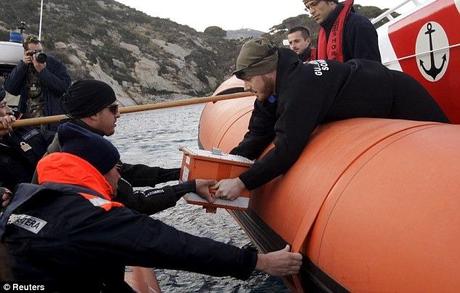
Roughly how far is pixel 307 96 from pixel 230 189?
0.77 metres

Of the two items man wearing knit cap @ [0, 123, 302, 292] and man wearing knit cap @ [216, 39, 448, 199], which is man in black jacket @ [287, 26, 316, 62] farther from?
man wearing knit cap @ [0, 123, 302, 292]

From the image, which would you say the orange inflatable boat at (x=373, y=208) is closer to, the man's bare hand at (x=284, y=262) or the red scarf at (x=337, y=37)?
the man's bare hand at (x=284, y=262)

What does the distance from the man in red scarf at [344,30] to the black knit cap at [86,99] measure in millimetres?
2244

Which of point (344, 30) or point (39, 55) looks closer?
point (344, 30)

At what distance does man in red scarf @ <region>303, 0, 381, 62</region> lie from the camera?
13.3 ft

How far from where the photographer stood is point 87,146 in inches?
94.7

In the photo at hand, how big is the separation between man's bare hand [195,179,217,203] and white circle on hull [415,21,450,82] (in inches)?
100

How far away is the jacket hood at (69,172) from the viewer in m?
2.27

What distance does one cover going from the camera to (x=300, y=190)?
112 inches

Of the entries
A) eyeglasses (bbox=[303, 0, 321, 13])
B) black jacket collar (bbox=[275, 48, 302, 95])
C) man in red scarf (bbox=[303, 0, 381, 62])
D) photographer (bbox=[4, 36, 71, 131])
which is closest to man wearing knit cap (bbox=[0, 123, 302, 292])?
black jacket collar (bbox=[275, 48, 302, 95])

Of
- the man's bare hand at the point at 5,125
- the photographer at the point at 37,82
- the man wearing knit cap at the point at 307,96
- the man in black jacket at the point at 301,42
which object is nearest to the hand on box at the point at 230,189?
the man wearing knit cap at the point at 307,96

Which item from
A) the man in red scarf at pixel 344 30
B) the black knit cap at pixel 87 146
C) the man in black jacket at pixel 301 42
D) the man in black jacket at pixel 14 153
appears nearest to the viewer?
the black knit cap at pixel 87 146

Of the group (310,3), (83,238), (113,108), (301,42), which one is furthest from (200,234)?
(83,238)

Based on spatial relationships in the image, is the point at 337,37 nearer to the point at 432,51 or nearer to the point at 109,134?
the point at 432,51
